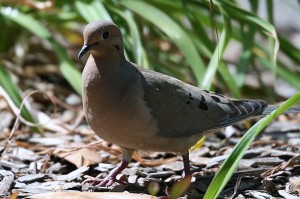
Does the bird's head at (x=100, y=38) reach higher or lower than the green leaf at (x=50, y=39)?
lower

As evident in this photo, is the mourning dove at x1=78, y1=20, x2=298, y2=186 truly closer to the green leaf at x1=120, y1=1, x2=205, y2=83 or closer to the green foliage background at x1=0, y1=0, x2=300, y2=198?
the green foliage background at x1=0, y1=0, x2=300, y2=198

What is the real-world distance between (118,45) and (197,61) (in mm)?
1189

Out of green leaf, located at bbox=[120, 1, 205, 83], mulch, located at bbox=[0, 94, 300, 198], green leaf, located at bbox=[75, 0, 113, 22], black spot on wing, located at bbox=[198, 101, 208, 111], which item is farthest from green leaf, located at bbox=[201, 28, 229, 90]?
green leaf, located at bbox=[75, 0, 113, 22]

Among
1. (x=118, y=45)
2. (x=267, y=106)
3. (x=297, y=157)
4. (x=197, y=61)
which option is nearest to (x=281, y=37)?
(x=197, y=61)

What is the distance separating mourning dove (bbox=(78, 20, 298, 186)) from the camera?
11.6ft

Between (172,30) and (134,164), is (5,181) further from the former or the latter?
(172,30)

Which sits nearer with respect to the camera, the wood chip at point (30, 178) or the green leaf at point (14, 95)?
the wood chip at point (30, 178)

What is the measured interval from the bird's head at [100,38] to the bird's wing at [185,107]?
0.77 feet

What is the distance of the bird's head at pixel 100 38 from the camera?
3525mm

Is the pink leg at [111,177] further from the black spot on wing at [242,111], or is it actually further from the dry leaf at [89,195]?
the black spot on wing at [242,111]

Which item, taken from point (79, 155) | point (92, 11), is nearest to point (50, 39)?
point (92, 11)

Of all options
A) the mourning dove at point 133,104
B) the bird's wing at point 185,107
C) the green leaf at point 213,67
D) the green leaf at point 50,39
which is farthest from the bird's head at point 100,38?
the green leaf at point 50,39

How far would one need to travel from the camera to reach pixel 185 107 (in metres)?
3.85

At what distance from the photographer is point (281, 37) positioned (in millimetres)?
5207
